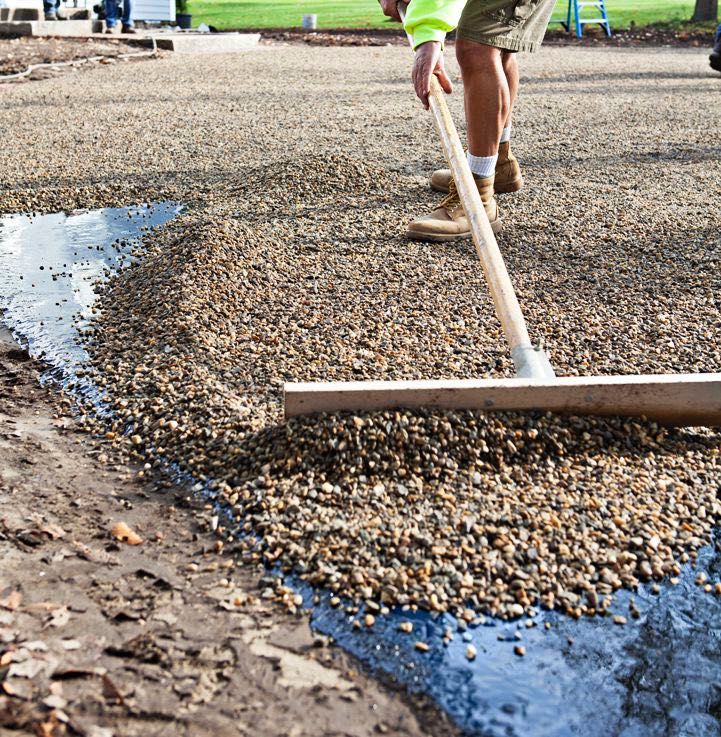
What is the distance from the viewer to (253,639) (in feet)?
6.18

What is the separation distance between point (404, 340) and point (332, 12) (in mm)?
23277

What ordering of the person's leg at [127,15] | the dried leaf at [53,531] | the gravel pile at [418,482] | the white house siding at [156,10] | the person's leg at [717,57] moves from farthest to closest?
the white house siding at [156,10] < the person's leg at [127,15] < the person's leg at [717,57] < the dried leaf at [53,531] < the gravel pile at [418,482]

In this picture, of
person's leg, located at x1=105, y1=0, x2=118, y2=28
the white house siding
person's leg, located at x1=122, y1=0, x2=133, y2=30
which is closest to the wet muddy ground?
person's leg, located at x1=105, y1=0, x2=118, y2=28

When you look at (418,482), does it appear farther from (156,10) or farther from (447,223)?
(156,10)

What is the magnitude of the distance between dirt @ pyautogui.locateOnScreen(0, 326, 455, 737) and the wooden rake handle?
1.07 m

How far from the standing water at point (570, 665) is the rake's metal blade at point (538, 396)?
48 cm

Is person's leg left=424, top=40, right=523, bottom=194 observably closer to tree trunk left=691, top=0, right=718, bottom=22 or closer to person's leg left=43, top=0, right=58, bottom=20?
person's leg left=43, top=0, right=58, bottom=20

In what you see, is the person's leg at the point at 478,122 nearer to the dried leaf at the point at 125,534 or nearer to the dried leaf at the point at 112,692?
the dried leaf at the point at 125,534

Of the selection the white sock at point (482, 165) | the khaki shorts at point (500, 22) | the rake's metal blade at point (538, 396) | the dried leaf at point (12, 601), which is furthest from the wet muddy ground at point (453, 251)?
the khaki shorts at point (500, 22)

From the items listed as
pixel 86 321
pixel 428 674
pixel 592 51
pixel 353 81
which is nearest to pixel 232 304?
pixel 86 321

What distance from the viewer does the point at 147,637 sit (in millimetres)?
1860

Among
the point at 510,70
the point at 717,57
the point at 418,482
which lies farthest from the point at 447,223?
the point at 717,57

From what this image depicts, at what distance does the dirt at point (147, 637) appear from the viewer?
5.47 ft

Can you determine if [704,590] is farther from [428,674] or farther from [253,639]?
[253,639]
